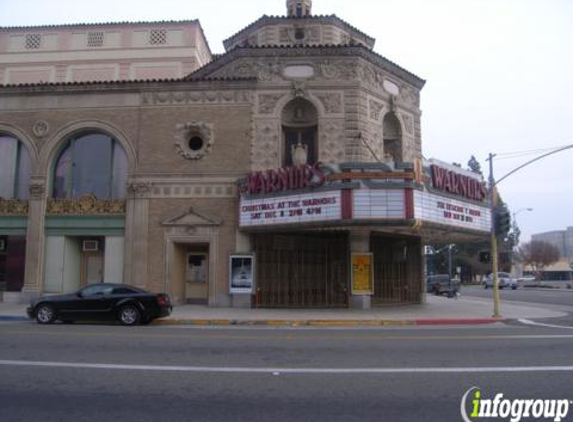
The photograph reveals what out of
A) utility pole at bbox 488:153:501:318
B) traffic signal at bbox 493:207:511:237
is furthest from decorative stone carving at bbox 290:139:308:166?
traffic signal at bbox 493:207:511:237

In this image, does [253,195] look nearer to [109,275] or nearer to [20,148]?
[109,275]

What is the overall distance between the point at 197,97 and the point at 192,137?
181cm

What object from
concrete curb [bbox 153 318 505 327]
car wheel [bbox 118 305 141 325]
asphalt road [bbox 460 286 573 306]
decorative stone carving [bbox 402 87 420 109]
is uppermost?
decorative stone carving [bbox 402 87 420 109]

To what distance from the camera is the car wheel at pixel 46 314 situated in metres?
16.2

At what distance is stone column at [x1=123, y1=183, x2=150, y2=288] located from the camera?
73.5 feet

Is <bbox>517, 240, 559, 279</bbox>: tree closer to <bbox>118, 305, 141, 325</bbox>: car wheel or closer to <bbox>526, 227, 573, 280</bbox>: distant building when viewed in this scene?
<bbox>526, 227, 573, 280</bbox>: distant building

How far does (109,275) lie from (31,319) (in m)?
5.56

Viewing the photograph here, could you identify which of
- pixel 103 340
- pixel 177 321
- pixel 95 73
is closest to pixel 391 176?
pixel 177 321

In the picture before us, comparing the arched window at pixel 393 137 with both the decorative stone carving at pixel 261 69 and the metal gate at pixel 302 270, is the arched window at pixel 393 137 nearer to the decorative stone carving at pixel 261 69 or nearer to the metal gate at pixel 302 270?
the metal gate at pixel 302 270

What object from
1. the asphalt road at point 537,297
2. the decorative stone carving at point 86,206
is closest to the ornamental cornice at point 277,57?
the decorative stone carving at point 86,206

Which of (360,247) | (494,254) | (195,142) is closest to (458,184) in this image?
(494,254)

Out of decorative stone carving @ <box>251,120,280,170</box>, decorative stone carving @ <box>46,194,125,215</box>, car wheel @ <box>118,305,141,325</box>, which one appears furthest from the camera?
decorative stone carving @ <box>46,194,125,215</box>

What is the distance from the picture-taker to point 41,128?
2411cm

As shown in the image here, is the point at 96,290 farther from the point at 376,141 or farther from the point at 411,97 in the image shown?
the point at 411,97
